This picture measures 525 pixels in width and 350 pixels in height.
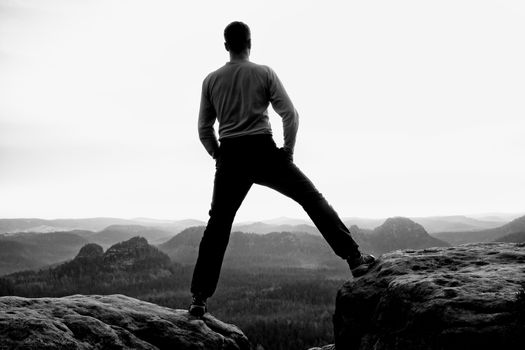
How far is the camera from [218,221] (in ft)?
15.8

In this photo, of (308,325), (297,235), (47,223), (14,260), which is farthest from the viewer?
(47,223)

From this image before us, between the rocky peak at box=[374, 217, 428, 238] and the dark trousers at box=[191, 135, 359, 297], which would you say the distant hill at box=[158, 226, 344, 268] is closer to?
the rocky peak at box=[374, 217, 428, 238]

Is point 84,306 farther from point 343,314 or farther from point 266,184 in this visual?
point 343,314

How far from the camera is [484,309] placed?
3.20 metres

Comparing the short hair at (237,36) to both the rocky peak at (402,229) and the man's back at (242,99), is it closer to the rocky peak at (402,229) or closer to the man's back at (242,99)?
the man's back at (242,99)

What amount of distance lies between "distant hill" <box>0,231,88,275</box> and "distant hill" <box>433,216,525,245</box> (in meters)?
64.8

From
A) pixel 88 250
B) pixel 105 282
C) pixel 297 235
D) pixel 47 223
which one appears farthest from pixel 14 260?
pixel 47 223

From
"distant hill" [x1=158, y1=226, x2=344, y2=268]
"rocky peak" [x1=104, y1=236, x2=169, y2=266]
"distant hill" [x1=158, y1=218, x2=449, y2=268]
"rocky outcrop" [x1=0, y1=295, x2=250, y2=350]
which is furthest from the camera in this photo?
"distant hill" [x1=158, y1=226, x2=344, y2=268]

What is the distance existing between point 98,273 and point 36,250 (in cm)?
4115

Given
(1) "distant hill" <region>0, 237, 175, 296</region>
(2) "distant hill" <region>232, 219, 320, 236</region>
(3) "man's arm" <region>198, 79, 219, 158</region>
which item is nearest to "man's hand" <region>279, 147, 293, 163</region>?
(3) "man's arm" <region>198, 79, 219, 158</region>

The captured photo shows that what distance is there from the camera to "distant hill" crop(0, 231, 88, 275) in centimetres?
5640

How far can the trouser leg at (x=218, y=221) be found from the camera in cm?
475

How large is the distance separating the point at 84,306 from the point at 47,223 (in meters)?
183

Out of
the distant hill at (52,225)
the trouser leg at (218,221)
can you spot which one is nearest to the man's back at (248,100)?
the trouser leg at (218,221)
